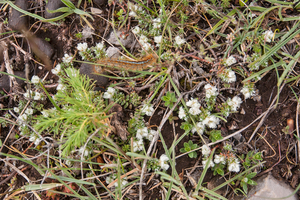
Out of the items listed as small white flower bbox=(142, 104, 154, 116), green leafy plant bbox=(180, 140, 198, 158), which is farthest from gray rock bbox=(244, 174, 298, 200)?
small white flower bbox=(142, 104, 154, 116)

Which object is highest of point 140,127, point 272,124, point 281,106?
point 140,127

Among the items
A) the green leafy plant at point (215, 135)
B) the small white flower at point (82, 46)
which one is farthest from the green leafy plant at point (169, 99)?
the small white flower at point (82, 46)

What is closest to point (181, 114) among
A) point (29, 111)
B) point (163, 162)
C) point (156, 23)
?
point (163, 162)

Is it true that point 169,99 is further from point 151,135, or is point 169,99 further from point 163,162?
point 163,162

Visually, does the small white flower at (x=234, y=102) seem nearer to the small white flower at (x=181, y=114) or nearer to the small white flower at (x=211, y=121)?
the small white flower at (x=211, y=121)

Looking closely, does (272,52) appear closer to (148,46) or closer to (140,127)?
(148,46)

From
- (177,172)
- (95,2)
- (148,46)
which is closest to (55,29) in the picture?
(95,2)
